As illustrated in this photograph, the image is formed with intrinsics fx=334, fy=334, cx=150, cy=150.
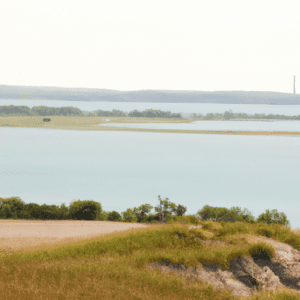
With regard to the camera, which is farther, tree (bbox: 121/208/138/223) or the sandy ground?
tree (bbox: 121/208/138/223)

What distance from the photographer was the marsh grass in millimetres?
7297

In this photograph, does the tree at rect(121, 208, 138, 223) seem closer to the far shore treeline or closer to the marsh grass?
the far shore treeline

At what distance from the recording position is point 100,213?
20.8 metres

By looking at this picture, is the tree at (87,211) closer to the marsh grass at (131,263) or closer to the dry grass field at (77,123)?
the marsh grass at (131,263)

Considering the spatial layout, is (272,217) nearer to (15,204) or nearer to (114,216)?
(114,216)

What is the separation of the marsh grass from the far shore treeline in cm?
846

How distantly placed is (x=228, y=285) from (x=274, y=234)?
407cm

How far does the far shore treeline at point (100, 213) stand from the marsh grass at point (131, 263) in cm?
846

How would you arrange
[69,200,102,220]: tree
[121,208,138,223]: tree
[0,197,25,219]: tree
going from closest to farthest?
[69,200,102,220]: tree < [0,197,25,219]: tree < [121,208,138,223]: tree

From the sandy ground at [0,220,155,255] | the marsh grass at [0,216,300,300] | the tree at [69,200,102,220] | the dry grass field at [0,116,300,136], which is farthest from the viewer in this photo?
the dry grass field at [0,116,300,136]

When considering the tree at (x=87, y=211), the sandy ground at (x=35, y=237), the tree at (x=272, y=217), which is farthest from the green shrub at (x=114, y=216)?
the tree at (x=272, y=217)

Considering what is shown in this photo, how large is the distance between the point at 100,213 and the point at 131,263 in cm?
1197

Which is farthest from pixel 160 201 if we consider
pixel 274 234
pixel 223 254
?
pixel 223 254

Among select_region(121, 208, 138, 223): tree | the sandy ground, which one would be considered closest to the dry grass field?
select_region(121, 208, 138, 223): tree
